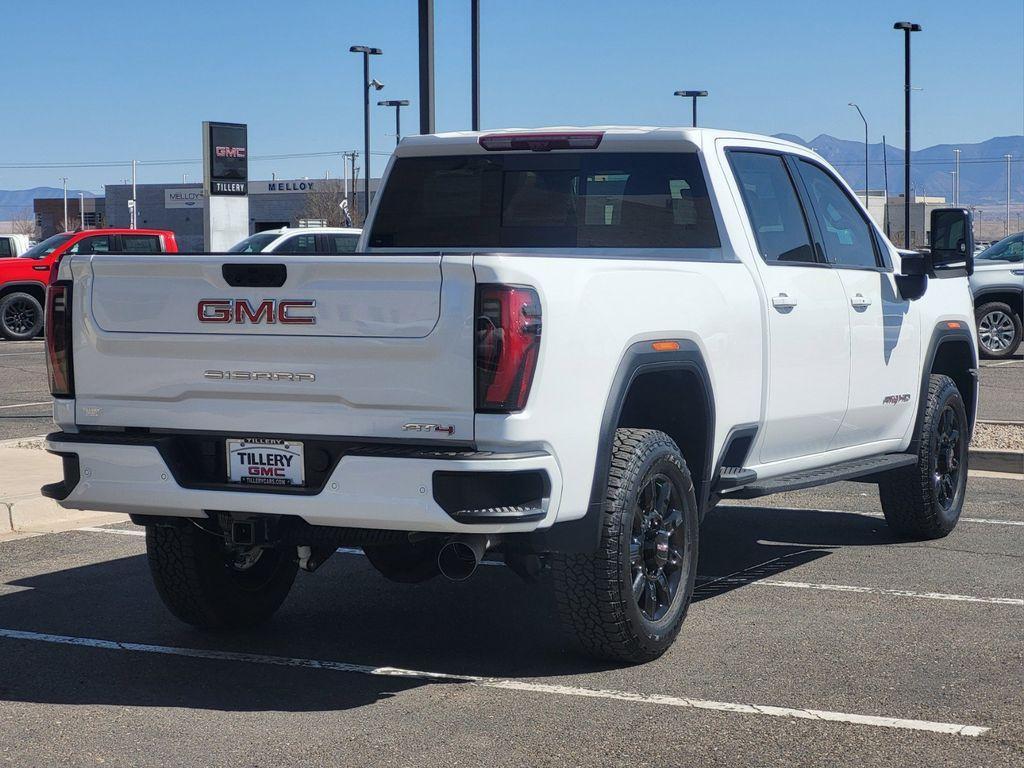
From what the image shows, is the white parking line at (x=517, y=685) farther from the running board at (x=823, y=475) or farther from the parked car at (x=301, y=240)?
the parked car at (x=301, y=240)

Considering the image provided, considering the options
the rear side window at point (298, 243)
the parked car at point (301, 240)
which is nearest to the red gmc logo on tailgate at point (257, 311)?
the parked car at point (301, 240)

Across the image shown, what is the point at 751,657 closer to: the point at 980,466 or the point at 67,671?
the point at 67,671

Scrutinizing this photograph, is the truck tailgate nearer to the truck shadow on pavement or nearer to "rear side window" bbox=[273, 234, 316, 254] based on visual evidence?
the truck shadow on pavement

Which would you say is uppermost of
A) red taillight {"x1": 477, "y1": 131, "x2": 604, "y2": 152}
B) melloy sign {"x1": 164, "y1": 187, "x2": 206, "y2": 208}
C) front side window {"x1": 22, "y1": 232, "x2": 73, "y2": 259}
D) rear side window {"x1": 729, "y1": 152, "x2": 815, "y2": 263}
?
melloy sign {"x1": 164, "y1": 187, "x2": 206, "y2": 208}

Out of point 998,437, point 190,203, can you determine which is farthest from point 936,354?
point 190,203

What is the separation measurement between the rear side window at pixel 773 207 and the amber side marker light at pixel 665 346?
117cm

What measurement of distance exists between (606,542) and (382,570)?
184cm

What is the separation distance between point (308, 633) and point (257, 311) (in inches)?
69.6

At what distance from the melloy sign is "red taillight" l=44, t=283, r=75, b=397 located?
9890 cm

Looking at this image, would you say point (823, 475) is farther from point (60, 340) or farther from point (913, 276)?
point (60, 340)

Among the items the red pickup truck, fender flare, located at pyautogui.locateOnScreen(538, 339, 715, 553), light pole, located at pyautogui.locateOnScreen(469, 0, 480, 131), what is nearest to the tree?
the red pickup truck

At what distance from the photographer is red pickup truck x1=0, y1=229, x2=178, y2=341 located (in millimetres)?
25891

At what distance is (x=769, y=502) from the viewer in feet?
33.3

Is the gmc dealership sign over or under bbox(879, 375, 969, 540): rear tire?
over
